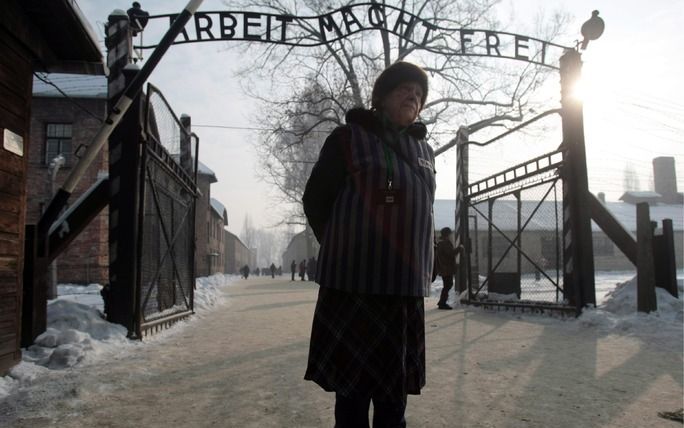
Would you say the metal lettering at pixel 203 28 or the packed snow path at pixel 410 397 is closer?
the packed snow path at pixel 410 397

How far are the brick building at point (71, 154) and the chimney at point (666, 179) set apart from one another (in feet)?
165

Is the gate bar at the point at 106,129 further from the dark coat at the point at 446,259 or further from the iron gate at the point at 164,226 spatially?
the dark coat at the point at 446,259

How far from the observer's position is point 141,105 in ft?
19.6

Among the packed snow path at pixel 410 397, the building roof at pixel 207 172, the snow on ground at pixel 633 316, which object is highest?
the building roof at pixel 207 172

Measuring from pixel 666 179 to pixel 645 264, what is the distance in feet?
164

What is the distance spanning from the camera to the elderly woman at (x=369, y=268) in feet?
6.07

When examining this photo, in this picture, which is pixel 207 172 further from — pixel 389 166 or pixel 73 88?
pixel 389 166

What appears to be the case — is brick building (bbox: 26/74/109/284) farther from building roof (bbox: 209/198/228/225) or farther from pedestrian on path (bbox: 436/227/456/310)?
building roof (bbox: 209/198/228/225)

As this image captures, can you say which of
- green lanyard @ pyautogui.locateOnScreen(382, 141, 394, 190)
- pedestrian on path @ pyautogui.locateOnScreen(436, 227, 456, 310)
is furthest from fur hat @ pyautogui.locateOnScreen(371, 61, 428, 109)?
pedestrian on path @ pyautogui.locateOnScreen(436, 227, 456, 310)

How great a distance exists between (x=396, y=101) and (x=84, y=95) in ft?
68.8

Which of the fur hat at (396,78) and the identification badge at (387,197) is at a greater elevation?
the fur hat at (396,78)

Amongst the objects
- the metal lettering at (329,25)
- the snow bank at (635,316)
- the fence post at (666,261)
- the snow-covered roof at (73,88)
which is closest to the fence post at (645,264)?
the snow bank at (635,316)

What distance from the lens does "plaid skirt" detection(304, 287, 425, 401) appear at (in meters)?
1.83

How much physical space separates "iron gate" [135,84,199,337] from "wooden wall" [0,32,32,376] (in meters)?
1.60
